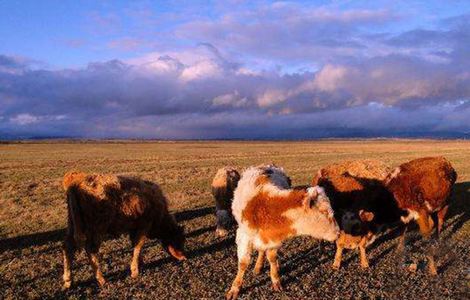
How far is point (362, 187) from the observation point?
1310 cm

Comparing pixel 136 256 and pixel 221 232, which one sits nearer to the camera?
pixel 136 256

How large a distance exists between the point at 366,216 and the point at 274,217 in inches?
121

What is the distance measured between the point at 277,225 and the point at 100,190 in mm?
4326

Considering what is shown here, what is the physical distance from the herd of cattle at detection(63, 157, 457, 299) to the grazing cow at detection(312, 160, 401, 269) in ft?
0.08

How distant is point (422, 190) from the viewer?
13430 mm

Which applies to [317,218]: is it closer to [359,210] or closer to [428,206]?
[359,210]

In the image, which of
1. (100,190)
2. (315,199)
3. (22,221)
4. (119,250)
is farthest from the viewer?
(22,221)

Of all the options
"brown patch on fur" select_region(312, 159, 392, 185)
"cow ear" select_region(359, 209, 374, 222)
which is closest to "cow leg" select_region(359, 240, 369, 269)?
"cow ear" select_region(359, 209, 374, 222)

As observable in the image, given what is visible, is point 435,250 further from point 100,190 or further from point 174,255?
point 100,190

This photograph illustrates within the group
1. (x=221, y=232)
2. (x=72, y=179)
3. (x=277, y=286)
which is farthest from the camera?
(x=221, y=232)

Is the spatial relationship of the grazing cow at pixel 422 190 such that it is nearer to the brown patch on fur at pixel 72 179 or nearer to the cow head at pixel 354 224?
the cow head at pixel 354 224

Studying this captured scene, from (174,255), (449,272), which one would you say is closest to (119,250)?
(174,255)

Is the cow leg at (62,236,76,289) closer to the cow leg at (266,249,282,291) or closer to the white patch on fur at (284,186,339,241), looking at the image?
the cow leg at (266,249,282,291)

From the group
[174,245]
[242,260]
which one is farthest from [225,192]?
[242,260]
